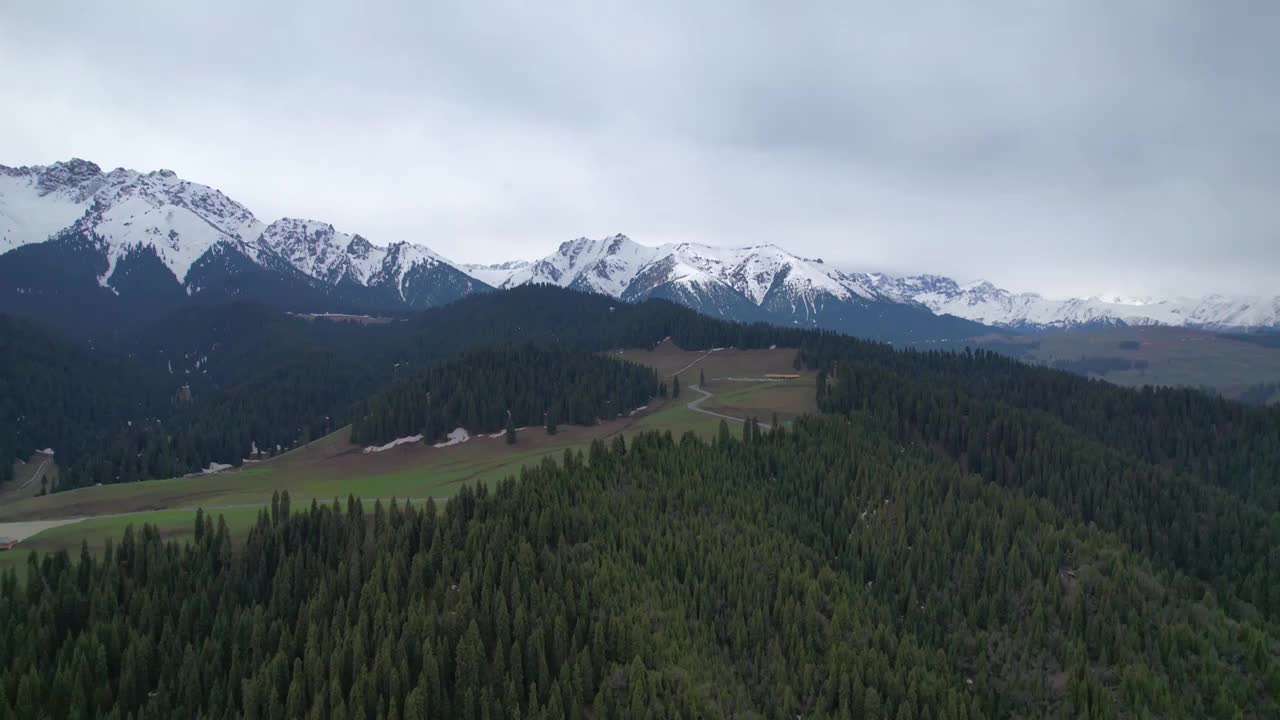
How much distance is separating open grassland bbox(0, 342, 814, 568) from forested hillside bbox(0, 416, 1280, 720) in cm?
1770

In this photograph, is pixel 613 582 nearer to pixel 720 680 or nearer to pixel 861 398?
pixel 720 680

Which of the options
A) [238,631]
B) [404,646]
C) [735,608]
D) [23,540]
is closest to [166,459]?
[23,540]

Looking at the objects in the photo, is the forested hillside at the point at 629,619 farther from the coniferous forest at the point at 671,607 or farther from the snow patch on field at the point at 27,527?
the snow patch on field at the point at 27,527

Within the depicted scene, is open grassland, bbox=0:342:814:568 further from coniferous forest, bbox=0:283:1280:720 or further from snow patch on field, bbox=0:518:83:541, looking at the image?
coniferous forest, bbox=0:283:1280:720

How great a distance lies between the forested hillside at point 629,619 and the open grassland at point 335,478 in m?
17.7

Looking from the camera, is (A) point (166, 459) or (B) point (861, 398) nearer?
(B) point (861, 398)

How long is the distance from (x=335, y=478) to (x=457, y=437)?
35672mm

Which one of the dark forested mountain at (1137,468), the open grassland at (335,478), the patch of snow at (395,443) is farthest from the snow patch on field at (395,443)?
the dark forested mountain at (1137,468)

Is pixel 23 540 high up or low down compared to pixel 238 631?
up

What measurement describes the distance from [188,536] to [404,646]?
1913 inches

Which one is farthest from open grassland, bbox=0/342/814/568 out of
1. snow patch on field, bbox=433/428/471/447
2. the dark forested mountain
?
the dark forested mountain

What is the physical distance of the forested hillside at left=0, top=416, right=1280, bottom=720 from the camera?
68625mm

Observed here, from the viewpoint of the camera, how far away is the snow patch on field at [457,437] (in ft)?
596

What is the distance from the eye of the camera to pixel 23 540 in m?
96.8
